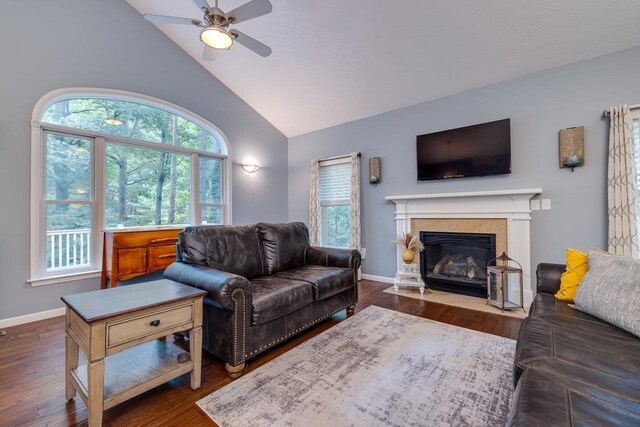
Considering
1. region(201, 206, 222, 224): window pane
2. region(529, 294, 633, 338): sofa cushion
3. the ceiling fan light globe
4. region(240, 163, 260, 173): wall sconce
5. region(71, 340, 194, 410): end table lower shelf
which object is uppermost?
the ceiling fan light globe

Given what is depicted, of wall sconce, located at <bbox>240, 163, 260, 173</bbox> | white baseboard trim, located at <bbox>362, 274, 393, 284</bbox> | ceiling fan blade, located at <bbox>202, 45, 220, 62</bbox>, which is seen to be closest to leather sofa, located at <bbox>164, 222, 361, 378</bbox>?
white baseboard trim, located at <bbox>362, 274, 393, 284</bbox>

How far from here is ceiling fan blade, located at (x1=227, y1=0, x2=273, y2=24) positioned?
2123 mm

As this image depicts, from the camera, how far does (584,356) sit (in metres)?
1.20

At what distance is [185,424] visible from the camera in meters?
1.42

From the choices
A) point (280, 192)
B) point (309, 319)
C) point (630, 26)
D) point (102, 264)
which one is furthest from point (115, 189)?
point (630, 26)

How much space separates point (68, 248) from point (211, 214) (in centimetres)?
182

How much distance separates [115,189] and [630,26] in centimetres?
582

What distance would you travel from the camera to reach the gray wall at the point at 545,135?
278 cm

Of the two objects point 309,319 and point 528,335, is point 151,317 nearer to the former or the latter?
point 309,319

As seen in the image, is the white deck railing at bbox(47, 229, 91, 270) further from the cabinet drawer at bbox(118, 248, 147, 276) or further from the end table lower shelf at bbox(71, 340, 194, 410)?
the end table lower shelf at bbox(71, 340, 194, 410)

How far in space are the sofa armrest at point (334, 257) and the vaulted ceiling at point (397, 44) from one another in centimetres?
243

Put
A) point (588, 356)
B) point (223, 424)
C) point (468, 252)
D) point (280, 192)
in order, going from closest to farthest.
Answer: point (588, 356), point (223, 424), point (468, 252), point (280, 192)

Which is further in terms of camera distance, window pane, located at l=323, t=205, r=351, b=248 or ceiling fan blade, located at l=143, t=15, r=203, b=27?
window pane, located at l=323, t=205, r=351, b=248

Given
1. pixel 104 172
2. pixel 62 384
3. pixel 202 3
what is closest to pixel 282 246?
pixel 62 384
